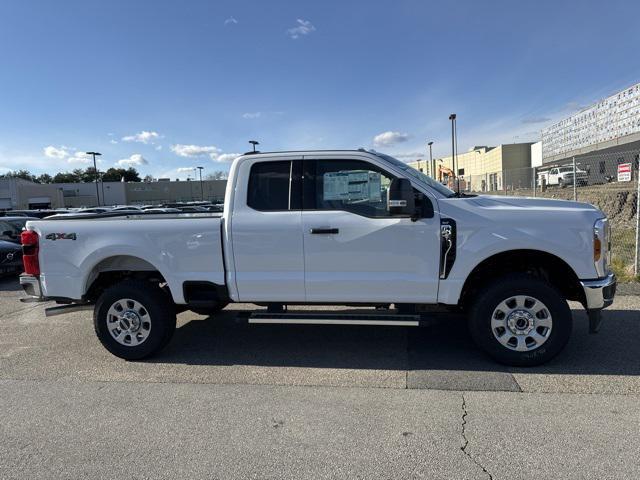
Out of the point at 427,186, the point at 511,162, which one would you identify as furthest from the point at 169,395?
the point at 511,162

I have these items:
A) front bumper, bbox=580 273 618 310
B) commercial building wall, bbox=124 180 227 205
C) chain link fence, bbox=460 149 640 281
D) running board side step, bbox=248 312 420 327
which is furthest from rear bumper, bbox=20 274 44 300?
commercial building wall, bbox=124 180 227 205

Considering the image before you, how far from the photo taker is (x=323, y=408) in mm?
3732

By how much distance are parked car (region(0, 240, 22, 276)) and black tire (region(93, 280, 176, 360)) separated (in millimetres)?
6734

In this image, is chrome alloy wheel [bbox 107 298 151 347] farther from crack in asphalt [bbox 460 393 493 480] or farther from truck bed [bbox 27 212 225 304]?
crack in asphalt [bbox 460 393 493 480]

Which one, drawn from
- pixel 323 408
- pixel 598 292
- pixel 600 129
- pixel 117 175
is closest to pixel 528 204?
pixel 598 292

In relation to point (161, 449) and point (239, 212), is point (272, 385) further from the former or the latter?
point (239, 212)

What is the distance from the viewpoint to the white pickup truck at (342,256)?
13.9 ft

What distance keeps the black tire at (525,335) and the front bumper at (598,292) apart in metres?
0.20

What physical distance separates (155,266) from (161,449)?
210cm

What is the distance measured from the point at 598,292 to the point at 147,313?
4393 millimetres

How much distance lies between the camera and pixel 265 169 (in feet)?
15.6

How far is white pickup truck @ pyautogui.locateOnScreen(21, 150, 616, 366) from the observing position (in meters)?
4.25

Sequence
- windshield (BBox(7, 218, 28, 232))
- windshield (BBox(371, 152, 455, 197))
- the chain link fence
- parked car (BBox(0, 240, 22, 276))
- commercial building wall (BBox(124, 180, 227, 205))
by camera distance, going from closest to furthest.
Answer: windshield (BBox(371, 152, 455, 197)) → the chain link fence → parked car (BBox(0, 240, 22, 276)) → windshield (BBox(7, 218, 28, 232)) → commercial building wall (BBox(124, 180, 227, 205))

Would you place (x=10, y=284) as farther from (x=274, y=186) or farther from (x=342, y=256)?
(x=342, y=256)
